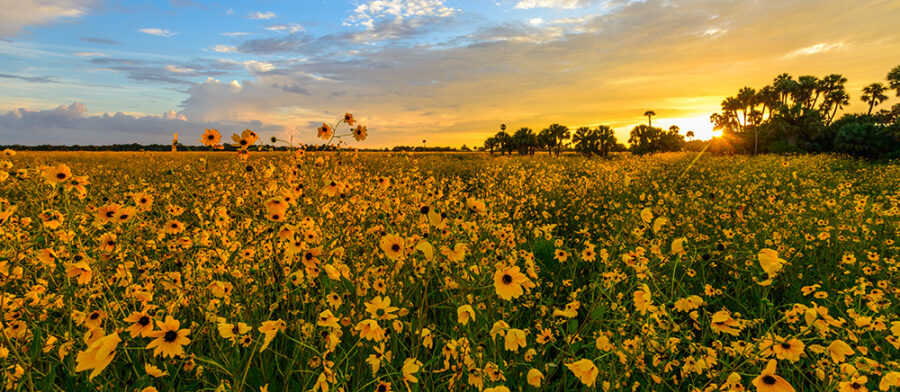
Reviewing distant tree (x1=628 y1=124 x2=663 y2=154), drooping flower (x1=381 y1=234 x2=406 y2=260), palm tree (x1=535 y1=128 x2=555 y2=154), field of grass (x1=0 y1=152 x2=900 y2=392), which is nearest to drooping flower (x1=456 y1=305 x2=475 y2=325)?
field of grass (x1=0 y1=152 x2=900 y2=392)

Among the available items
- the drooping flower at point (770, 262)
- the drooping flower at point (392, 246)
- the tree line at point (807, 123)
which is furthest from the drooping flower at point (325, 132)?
the tree line at point (807, 123)

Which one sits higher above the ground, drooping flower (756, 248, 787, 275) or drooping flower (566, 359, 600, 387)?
drooping flower (756, 248, 787, 275)

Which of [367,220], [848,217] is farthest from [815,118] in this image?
[367,220]

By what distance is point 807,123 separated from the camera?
42938 millimetres

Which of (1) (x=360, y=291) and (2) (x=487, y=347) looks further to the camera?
(2) (x=487, y=347)

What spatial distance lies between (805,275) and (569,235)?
111 inches

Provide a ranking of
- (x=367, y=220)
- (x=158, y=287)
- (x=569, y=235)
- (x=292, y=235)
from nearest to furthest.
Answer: (x=292, y=235) < (x=158, y=287) < (x=367, y=220) < (x=569, y=235)

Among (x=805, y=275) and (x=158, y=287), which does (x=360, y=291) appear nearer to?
(x=158, y=287)

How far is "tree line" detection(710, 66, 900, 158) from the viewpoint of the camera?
27.5 m

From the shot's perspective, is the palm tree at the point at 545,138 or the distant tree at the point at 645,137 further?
A: the palm tree at the point at 545,138

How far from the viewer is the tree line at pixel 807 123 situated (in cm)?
2755

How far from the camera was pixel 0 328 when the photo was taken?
1.33 m

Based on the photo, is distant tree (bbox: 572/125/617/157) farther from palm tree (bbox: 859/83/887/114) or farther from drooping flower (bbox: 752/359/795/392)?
drooping flower (bbox: 752/359/795/392)

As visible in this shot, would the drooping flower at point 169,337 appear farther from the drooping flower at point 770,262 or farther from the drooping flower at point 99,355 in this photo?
the drooping flower at point 770,262
